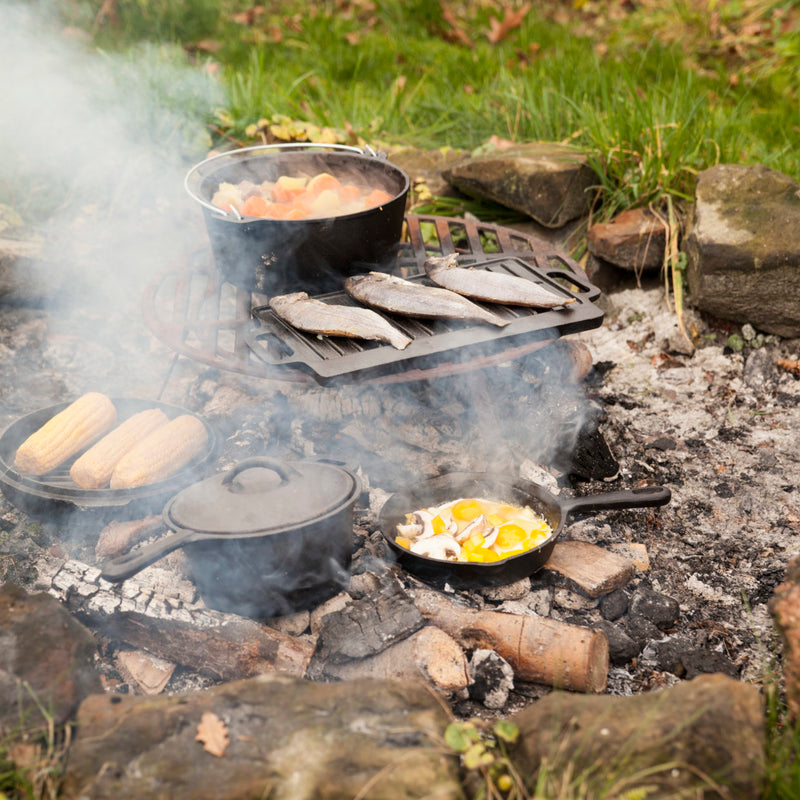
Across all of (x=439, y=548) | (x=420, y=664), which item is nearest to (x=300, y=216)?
(x=439, y=548)

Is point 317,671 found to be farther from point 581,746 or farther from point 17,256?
point 17,256

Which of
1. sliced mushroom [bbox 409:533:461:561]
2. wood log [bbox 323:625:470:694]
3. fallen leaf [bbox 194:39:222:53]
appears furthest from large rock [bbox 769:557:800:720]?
fallen leaf [bbox 194:39:222:53]

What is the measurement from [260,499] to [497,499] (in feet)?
3.92

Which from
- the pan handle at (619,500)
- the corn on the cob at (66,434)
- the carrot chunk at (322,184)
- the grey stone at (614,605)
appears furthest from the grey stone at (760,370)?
the corn on the cob at (66,434)

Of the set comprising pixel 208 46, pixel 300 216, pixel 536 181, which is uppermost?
pixel 208 46

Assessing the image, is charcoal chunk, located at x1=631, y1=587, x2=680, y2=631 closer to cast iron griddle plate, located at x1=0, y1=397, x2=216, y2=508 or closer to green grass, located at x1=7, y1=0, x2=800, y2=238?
cast iron griddle plate, located at x1=0, y1=397, x2=216, y2=508

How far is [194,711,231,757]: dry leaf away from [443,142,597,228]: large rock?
398 centimetres

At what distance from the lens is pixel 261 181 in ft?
12.0

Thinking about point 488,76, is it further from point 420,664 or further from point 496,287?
point 420,664

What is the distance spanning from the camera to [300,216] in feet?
10.4

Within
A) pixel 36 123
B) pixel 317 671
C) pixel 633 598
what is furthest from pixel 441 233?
pixel 36 123

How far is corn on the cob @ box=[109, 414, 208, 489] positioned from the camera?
3021 mm

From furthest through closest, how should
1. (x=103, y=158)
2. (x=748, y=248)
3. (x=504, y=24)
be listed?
(x=504, y=24)
(x=103, y=158)
(x=748, y=248)

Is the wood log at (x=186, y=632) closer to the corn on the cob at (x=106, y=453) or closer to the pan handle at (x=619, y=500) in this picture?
the corn on the cob at (x=106, y=453)
